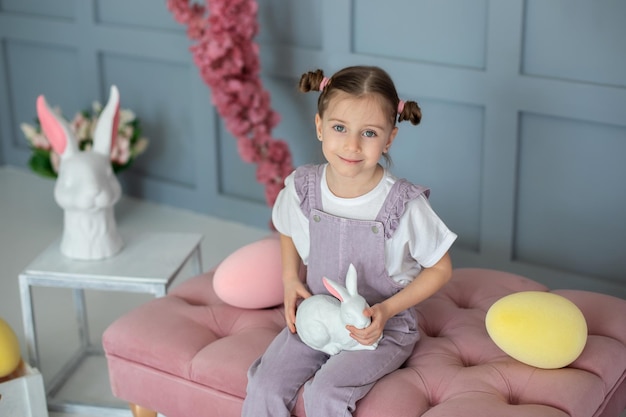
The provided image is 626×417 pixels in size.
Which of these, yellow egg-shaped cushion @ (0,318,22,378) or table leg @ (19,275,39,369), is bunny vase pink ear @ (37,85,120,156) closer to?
table leg @ (19,275,39,369)

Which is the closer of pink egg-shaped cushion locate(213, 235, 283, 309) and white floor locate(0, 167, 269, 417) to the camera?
pink egg-shaped cushion locate(213, 235, 283, 309)

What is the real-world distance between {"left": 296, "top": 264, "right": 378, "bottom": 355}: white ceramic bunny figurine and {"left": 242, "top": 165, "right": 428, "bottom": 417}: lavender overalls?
3 cm

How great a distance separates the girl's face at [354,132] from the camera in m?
1.95

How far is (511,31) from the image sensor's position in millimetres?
2740

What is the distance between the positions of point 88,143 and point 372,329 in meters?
2.00

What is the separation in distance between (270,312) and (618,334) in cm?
79

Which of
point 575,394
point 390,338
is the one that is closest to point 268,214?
point 390,338

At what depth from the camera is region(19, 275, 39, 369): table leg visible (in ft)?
8.23

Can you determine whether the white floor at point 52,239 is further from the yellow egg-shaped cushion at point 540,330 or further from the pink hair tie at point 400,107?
the pink hair tie at point 400,107

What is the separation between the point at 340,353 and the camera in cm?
200

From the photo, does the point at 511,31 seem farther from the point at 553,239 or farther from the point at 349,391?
the point at 349,391

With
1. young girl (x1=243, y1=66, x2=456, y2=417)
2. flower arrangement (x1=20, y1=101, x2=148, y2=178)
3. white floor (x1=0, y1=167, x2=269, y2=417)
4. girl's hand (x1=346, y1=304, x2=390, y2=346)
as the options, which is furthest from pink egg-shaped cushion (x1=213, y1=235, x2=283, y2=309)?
flower arrangement (x1=20, y1=101, x2=148, y2=178)

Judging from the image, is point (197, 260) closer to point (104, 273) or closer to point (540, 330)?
point (104, 273)

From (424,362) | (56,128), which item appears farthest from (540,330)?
(56,128)
